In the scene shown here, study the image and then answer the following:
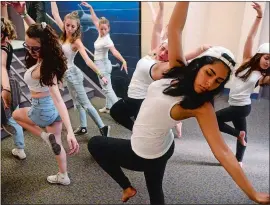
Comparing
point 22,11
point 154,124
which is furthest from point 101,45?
point 154,124

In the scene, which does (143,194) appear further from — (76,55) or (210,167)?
(76,55)

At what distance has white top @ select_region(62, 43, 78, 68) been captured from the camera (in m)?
1.06

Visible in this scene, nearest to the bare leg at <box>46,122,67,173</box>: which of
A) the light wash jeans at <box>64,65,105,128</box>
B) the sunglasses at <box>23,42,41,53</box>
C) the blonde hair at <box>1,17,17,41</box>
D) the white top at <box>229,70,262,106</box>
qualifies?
the light wash jeans at <box>64,65,105,128</box>

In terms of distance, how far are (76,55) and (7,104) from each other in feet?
1.37

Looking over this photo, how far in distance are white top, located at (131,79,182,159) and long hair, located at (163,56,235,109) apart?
0.02 m

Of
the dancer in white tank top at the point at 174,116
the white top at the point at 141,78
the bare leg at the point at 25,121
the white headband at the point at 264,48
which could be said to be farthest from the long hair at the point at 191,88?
the bare leg at the point at 25,121

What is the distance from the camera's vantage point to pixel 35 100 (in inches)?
41.9

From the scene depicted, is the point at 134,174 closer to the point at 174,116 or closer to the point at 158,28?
the point at 174,116

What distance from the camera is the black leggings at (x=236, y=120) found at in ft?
3.21

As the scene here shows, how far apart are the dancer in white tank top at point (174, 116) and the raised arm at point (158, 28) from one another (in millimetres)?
189

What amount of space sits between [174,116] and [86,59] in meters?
0.52

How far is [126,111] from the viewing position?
3.51ft

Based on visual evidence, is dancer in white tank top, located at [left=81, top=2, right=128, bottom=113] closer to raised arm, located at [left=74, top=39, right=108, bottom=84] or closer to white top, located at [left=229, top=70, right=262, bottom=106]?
raised arm, located at [left=74, top=39, right=108, bottom=84]

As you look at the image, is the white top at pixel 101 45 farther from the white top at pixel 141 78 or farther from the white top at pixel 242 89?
the white top at pixel 242 89
